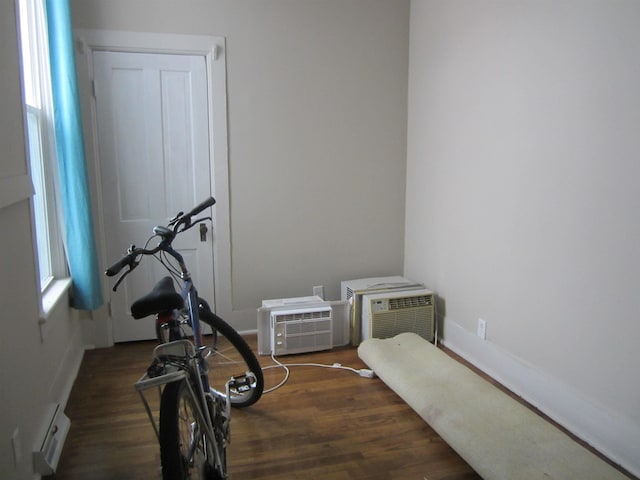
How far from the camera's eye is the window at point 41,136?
2.55m

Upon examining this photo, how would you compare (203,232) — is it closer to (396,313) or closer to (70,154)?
(70,154)

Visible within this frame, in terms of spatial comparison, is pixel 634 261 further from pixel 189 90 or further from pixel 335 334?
pixel 189 90

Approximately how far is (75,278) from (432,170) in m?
2.49

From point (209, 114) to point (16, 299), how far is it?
191 cm

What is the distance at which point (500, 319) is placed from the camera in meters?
2.75

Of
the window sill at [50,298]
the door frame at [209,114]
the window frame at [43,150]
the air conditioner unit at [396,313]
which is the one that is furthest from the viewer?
the air conditioner unit at [396,313]

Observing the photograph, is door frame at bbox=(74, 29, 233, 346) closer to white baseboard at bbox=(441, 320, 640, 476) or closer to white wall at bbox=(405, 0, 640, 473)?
white wall at bbox=(405, 0, 640, 473)

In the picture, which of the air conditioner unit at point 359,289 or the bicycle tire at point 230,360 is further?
the air conditioner unit at point 359,289

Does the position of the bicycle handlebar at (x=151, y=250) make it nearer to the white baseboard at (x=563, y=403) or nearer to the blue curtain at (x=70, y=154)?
the blue curtain at (x=70, y=154)

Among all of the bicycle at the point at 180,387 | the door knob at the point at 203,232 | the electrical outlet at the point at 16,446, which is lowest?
the electrical outlet at the point at 16,446

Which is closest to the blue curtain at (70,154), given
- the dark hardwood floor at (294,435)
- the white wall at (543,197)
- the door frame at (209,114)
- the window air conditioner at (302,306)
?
the door frame at (209,114)

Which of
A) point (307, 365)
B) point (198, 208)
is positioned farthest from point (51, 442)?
point (307, 365)

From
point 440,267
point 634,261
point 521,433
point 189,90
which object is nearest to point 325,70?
point 189,90

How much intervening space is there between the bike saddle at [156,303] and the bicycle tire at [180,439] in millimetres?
228
